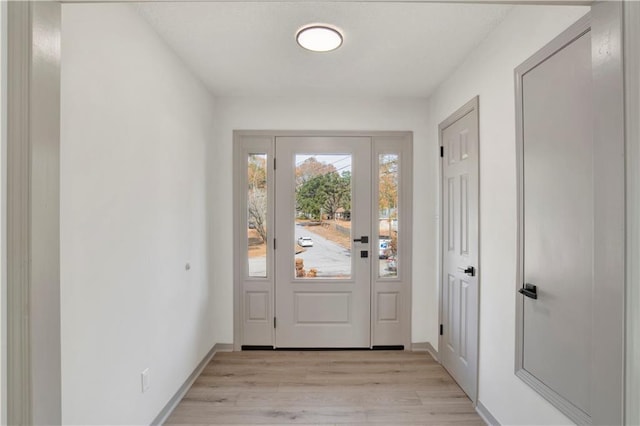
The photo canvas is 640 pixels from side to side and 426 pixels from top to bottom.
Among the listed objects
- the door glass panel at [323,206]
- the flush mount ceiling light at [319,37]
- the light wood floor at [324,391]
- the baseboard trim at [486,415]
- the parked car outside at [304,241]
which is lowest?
the light wood floor at [324,391]

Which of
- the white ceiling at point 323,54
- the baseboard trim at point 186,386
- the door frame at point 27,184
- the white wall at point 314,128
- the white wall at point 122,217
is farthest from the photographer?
the white wall at point 314,128

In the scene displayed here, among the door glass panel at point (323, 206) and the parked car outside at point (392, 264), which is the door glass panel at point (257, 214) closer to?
the door glass panel at point (323, 206)

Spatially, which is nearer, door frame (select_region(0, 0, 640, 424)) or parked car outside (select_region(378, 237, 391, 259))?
door frame (select_region(0, 0, 640, 424))

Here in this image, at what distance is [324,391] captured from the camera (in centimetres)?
235

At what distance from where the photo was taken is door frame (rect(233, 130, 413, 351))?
3.04 metres

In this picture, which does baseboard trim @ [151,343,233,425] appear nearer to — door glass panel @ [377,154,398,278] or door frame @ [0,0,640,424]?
door frame @ [0,0,640,424]

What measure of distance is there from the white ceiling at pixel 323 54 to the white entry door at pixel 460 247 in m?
0.48

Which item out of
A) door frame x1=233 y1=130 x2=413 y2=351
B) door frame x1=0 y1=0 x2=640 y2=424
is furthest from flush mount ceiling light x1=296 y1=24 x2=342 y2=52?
door frame x1=0 y1=0 x2=640 y2=424

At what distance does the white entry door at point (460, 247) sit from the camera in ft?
7.16

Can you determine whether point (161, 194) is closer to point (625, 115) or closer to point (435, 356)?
point (625, 115)

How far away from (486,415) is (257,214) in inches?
96.3

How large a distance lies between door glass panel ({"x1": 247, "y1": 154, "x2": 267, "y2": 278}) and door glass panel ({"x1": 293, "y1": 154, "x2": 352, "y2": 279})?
12.9 inches

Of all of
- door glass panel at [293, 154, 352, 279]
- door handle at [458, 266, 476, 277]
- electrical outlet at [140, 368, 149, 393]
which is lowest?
electrical outlet at [140, 368, 149, 393]

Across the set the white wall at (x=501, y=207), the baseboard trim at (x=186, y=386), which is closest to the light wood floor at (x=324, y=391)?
the baseboard trim at (x=186, y=386)
